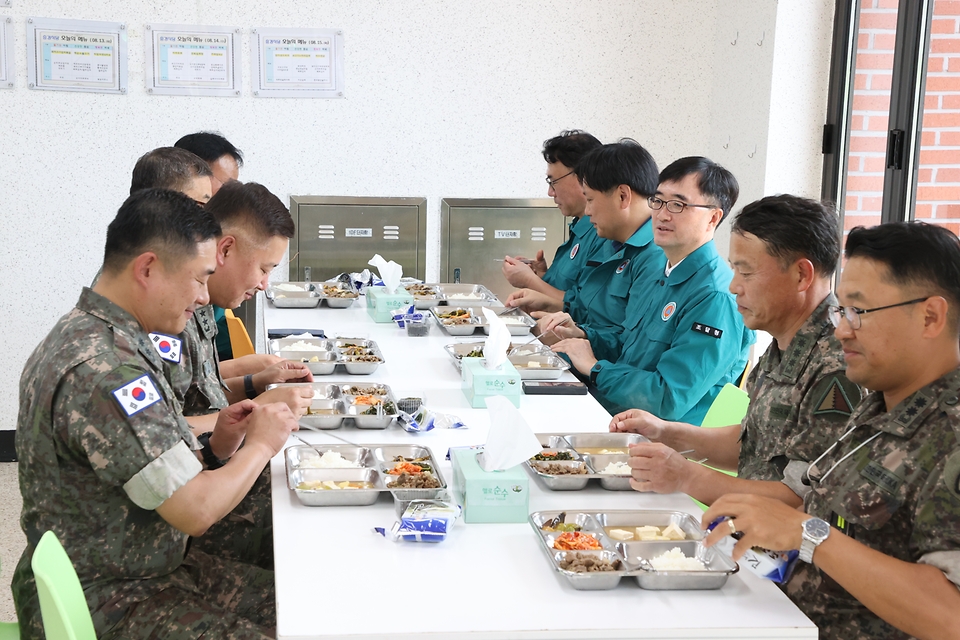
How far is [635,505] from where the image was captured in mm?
1946

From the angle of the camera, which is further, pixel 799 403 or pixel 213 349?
pixel 213 349

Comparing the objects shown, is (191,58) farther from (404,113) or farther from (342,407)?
(342,407)

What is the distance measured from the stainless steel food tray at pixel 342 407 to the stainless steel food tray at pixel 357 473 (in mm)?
183

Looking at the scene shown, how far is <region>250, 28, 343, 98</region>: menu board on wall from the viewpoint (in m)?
4.71

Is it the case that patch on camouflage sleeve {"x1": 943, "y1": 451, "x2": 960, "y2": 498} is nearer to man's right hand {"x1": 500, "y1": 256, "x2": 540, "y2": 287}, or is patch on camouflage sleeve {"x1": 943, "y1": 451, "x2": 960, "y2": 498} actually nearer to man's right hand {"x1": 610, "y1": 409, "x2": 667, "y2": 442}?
man's right hand {"x1": 610, "y1": 409, "x2": 667, "y2": 442}

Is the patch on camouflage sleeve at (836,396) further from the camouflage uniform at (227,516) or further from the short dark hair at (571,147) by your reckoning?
the short dark hair at (571,147)

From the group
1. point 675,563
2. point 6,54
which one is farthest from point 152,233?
point 6,54

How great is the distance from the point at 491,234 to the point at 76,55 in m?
2.19

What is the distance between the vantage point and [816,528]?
61.9 inches

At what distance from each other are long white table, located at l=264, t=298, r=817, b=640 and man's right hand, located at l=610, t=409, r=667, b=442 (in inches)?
13.0

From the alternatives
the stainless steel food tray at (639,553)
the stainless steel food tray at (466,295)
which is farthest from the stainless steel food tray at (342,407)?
the stainless steel food tray at (466,295)

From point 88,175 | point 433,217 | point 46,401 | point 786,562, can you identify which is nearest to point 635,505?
point 786,562

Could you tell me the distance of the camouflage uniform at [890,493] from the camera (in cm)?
151

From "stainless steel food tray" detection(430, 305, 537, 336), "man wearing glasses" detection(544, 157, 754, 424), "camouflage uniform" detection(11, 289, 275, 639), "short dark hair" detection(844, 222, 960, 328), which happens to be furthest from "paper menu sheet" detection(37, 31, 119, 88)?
"short dark hair" detection(844, 222, 960, 328)
